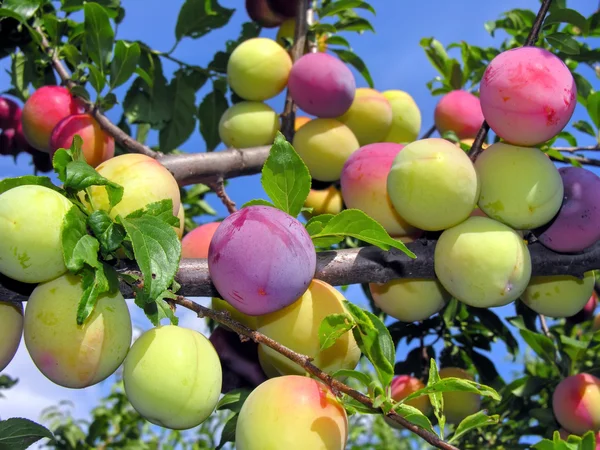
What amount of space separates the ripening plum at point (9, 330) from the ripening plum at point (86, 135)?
77 cm

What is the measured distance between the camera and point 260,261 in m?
0.92

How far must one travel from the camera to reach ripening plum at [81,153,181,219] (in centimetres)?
100

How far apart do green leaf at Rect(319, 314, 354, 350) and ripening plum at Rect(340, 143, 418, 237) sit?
424mm

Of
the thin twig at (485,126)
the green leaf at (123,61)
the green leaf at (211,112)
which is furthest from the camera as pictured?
the green leaf at (211,112)

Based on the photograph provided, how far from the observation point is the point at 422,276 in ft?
3.88

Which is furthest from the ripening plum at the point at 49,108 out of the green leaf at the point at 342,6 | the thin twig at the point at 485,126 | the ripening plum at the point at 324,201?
the thin twig at the point at 485,126

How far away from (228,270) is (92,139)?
962 mm

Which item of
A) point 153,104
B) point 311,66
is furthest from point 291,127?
point 153,104

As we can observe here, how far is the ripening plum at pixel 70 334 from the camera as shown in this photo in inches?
36.1

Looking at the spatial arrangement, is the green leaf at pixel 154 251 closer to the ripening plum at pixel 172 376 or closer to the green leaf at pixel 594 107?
the ripening plum at pixel 172 376

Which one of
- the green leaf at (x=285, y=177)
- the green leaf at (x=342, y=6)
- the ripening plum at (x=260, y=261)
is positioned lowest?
the ripening plum at (x=260, y=261)

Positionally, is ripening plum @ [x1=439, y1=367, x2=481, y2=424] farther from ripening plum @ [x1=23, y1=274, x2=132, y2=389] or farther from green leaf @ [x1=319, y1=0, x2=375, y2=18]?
ripening plum @ [x1=23, y1=274, x2=132, y2=389]

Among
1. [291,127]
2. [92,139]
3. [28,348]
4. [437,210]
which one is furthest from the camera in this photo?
[291,127]

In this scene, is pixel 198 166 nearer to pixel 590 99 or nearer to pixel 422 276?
pixel 422 276
